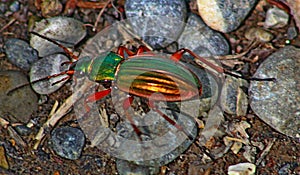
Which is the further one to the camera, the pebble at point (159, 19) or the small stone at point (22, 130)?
the pebble at point (159, 19)

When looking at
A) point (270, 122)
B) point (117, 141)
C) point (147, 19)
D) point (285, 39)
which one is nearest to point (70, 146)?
point (117, 141)

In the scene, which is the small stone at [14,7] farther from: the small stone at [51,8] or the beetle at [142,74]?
the beetle at [142,74]

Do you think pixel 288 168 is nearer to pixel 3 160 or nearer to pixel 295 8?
pixel 295 8

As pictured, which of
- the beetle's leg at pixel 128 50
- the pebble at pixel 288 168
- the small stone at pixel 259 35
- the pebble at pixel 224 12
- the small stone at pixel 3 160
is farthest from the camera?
the small stone at pixel 259 35

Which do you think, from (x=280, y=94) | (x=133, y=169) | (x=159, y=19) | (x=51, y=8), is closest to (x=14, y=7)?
(x=51, y=8)

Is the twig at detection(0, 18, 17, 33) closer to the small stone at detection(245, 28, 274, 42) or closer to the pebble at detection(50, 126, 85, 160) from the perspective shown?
the pebble at detection(50, 126, 85, 160)

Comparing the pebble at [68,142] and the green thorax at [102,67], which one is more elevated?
the green thorax at [102,67]

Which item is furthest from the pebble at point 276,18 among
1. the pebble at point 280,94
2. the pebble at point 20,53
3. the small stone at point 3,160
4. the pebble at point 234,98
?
the small stone at point 3,160
